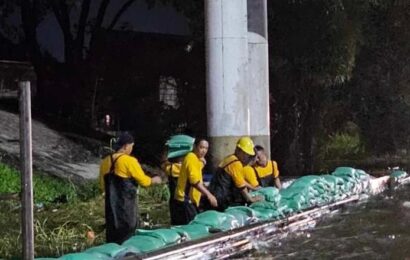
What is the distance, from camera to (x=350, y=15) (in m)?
21.0

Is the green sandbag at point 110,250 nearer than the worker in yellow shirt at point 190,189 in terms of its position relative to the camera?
Yes

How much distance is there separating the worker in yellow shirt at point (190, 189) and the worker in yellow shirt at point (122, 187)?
2.60 feet

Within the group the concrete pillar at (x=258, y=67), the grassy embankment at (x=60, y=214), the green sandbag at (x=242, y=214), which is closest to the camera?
the grassy embankment at (x=60, y=214)

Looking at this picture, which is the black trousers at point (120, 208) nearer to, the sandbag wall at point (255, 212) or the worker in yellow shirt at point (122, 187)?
the worker in yellow shirt at point (122, 187)

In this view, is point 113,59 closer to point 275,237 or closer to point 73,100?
point 73,100

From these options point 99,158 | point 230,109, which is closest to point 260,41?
point 230,109

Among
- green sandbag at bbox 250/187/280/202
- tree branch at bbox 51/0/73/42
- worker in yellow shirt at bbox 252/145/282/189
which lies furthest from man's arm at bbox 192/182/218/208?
tree branch at bbox 51/0/73/42

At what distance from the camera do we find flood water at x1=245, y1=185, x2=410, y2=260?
10.7 meters

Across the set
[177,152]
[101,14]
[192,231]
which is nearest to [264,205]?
[177,152]

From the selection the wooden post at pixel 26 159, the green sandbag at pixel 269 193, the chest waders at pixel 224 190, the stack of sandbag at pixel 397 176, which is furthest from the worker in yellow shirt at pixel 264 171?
the wooden post at pixel 26 159

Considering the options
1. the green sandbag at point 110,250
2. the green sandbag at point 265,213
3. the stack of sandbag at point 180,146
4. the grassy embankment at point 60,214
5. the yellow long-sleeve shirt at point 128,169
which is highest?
the stack of sandbag at point 180,146

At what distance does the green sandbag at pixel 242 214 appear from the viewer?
11.1m

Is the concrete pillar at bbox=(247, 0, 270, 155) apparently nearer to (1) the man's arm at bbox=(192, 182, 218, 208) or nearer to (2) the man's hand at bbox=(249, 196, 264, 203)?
(2) the man's hand at bbox=(249, 196, 264, 203)

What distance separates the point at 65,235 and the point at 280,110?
1414cm
